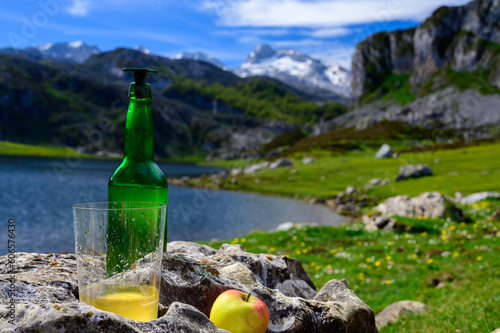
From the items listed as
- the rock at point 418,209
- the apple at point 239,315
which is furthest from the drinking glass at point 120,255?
the rock at point 418,209

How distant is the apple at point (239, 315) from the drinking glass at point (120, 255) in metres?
0.47

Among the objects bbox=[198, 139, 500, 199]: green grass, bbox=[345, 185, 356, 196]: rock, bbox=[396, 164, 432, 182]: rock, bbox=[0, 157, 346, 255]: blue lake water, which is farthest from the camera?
bbox=[396, 164, 432, 182]: rock

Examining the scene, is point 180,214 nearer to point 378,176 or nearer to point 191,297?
point 378,176

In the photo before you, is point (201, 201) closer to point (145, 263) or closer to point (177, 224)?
point (177, 224)

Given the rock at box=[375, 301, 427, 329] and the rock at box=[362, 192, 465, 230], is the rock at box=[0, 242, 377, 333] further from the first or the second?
the rock at box=[362, 192, 465, 230]

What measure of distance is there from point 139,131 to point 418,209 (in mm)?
26949

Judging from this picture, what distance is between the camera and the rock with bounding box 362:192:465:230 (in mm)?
23438

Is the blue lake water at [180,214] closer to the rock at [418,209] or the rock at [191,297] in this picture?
the rock at [418,209]

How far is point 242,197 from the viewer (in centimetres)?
7044

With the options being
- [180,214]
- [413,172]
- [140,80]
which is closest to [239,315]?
[140,80]

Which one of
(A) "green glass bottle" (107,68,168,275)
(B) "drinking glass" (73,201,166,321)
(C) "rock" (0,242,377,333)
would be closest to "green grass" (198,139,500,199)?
(C) "rock" (0,242,377,333)

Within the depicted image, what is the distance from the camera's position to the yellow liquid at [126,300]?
105 inches

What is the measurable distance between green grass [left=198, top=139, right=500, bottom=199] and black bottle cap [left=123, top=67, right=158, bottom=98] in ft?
172

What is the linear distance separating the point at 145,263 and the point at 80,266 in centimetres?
45
